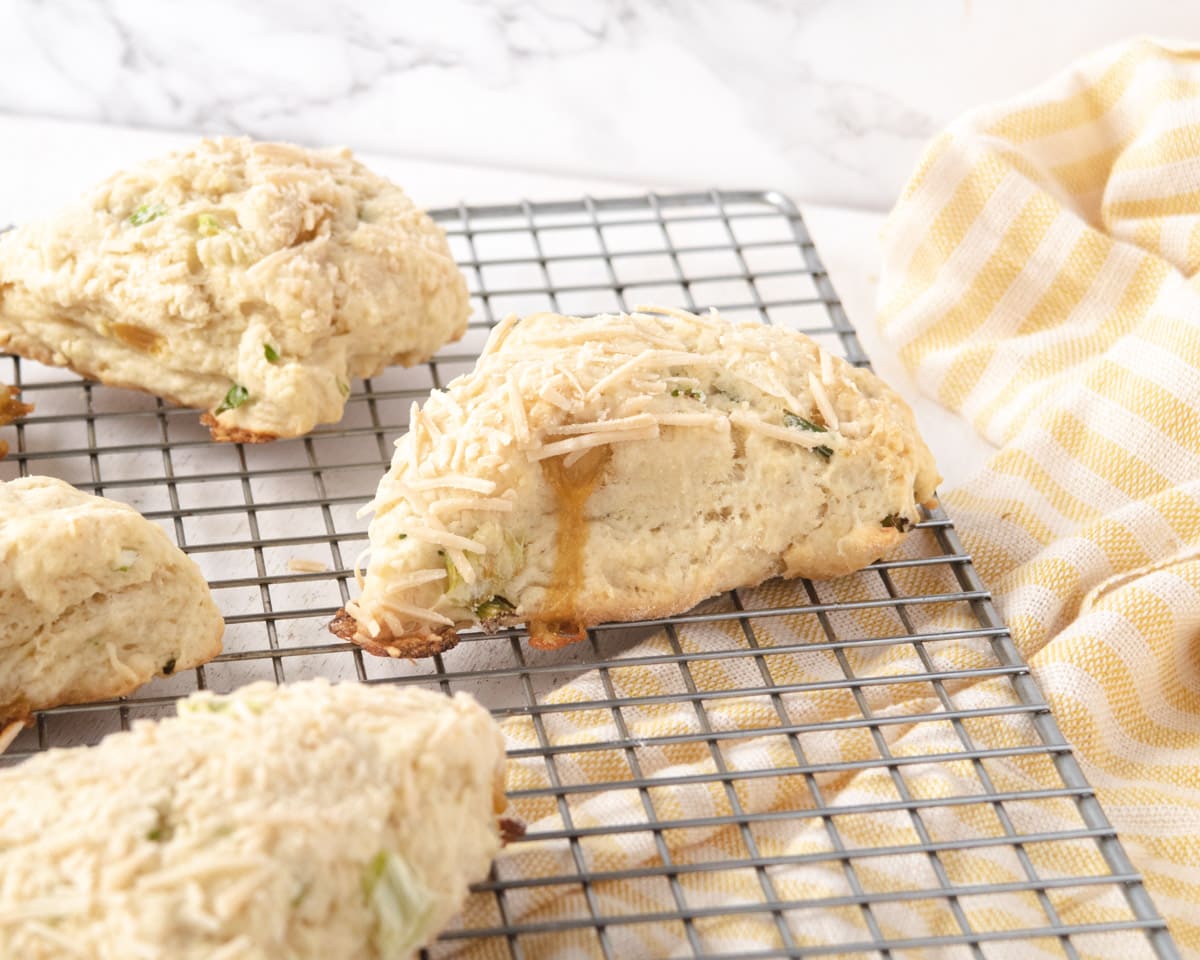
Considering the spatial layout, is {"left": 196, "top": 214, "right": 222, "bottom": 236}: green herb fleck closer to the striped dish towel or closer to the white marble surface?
the striped dish towel

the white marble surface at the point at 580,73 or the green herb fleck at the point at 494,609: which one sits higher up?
the green herb fleck at the point at 494,609

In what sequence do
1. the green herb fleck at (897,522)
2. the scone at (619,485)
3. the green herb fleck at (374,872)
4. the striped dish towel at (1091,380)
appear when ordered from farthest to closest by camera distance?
1. the green herb fleck at (897,522)
2. the striped dish towel at (1091,380)
3. the scone at (619,485)
4. the green herb fleck at (374,872)

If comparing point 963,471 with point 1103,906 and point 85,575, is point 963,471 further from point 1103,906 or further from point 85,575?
point 85,575

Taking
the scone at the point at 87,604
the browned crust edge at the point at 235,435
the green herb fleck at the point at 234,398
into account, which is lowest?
the browned crust edge at the point at 235,435

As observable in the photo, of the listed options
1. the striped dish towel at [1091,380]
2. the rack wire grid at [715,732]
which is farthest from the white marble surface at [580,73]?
the rack wire grid at [715,732]

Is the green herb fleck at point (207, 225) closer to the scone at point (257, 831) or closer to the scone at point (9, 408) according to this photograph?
the scone at point (9, 408)

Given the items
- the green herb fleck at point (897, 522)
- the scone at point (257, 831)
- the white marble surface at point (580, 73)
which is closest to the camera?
the scone at point (257, 831)

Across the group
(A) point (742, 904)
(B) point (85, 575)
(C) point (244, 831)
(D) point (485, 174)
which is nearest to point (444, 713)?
(C) point (244, 831)
